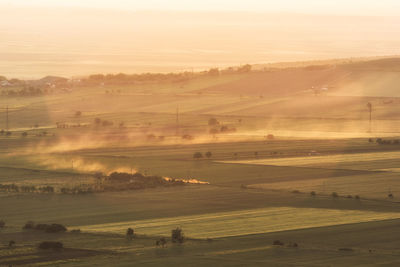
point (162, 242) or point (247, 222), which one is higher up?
point (247, 222)

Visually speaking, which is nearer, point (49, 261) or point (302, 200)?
point (49, 261)

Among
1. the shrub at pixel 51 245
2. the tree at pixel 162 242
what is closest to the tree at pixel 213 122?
the tree at pixel 162 242

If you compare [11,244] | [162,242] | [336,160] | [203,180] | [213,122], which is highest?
[213,122]

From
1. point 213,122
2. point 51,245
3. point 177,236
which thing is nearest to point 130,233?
point 177,236

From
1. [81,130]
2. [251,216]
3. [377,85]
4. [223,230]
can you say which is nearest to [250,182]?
[251,216]

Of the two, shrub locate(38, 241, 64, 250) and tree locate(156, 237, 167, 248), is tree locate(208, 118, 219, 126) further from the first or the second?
shrub locate(38, 241, 64, 250)

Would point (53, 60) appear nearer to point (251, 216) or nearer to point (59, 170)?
point (59, 170)

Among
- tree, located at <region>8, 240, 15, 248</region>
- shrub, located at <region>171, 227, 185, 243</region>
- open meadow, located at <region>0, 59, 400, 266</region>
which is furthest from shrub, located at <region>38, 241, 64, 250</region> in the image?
shrub, located at <region>171, 227, 185, 243</region>

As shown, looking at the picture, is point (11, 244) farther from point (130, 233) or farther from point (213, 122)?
point (213, 122)

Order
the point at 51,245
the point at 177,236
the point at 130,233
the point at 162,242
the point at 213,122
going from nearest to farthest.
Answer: the point at 51,245 < the point at 162,242 < the point at 177,236 < the point at 130,233 < the point at 213,122
